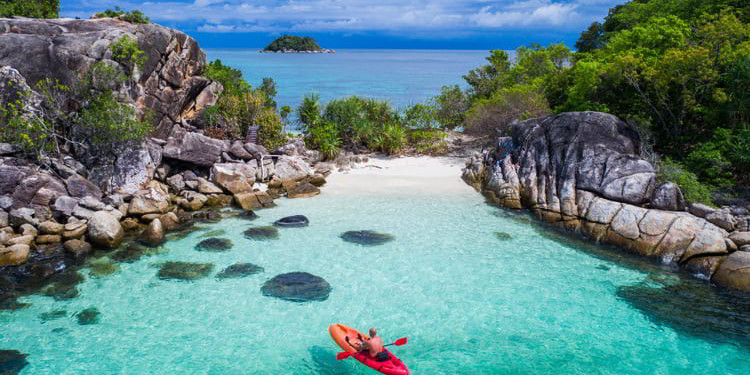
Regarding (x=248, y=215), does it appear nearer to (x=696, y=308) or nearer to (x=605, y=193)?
(x=605, y=193)

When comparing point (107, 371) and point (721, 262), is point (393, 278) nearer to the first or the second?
point (107, 371)

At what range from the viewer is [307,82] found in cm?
7975

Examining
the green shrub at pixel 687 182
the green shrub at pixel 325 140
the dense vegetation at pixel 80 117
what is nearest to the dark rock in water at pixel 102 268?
the dense vegetation at pixel 80 117

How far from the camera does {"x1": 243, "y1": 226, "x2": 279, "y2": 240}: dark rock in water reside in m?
15.4

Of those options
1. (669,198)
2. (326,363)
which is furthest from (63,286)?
(669,198)

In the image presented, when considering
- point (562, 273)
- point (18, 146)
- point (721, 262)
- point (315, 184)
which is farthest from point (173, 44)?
point (721, 262)

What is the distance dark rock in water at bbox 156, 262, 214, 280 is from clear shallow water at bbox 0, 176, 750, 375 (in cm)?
27

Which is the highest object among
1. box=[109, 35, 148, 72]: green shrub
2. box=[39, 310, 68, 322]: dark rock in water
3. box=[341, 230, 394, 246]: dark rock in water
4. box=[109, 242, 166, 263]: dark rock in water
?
box=[109, 35, 148, 72]: green shrub

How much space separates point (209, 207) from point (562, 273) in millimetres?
13300

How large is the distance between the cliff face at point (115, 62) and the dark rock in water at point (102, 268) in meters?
9.01

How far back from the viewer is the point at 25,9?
971 inches

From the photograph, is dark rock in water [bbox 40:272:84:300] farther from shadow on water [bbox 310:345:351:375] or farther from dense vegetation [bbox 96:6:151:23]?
dense vegetation [bbox 96:6:151:23]

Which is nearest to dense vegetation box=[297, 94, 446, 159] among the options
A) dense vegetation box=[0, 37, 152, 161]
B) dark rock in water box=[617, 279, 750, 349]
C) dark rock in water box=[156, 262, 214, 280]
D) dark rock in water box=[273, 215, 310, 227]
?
dark rock in water box=[273, 215, 310, 227]

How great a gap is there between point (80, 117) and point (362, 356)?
15.6 m
